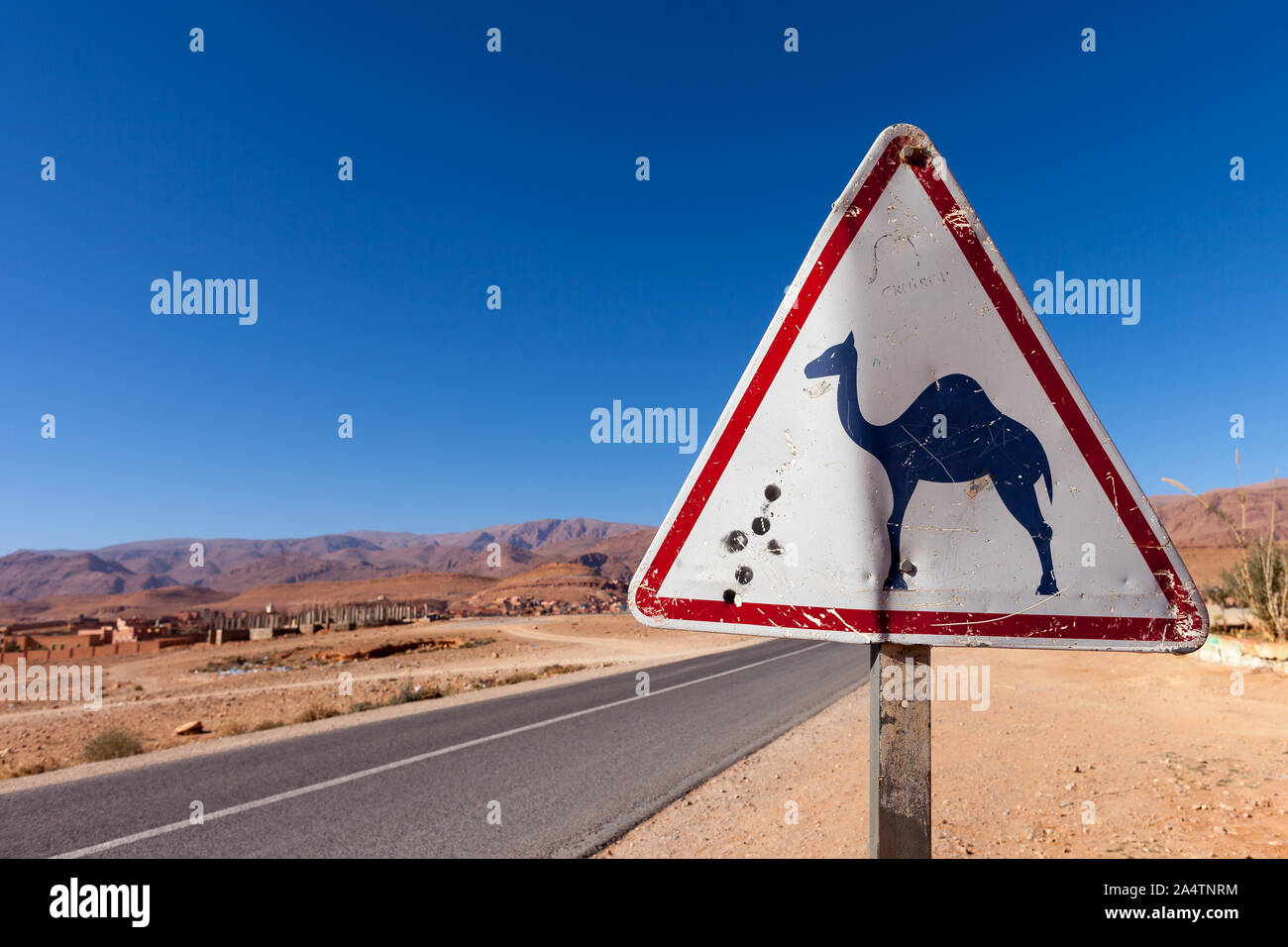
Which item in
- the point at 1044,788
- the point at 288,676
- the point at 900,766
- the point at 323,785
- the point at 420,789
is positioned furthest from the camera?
the point at 288,676

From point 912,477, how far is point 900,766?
1.80 feet

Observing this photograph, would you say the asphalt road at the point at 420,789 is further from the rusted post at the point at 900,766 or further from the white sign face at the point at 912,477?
the white sign face at the point at 912,477

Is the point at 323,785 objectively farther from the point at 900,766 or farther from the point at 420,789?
the point at 900,766

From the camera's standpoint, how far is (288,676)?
20.8m

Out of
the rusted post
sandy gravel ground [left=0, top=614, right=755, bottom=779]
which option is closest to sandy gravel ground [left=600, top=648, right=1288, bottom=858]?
the rusted post

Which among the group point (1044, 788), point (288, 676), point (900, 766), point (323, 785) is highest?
point (900, 766)

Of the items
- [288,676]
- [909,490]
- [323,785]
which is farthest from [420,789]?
[288,676]

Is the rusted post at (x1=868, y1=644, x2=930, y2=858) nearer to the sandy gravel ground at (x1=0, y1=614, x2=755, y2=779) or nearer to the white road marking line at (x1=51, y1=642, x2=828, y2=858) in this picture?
the white road marking line at (x1=51, y1=642, x2=828, y2=858)

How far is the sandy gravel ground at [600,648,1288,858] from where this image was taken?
428 cm

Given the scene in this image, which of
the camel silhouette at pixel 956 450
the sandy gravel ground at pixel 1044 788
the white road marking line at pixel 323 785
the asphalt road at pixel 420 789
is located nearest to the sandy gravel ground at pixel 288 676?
the asphalt road at pixel 420 789

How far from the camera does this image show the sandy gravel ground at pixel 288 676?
38.8 ft

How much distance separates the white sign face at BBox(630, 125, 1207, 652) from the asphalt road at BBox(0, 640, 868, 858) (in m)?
4.05

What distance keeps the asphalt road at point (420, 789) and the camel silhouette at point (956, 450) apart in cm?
425
